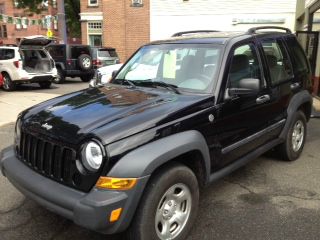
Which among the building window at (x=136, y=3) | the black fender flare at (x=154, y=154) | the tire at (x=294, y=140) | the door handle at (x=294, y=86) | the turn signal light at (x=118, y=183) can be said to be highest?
the building window at (x=136, y=3)

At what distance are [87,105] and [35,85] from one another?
45.6ft

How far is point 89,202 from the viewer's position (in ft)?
8.78

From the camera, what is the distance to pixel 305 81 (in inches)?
212

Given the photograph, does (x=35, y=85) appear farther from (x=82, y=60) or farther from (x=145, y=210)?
(x=145, y=210)

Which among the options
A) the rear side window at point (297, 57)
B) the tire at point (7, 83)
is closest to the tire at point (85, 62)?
the tire at point (7, 83)

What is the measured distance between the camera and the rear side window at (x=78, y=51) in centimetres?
1748

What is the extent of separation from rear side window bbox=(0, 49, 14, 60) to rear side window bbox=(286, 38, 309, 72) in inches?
441

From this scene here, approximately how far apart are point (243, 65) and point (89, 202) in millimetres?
2276

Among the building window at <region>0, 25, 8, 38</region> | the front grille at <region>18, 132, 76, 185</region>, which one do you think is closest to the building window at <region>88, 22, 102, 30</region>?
the front grille at <region>18, 132, 76, 185</region>

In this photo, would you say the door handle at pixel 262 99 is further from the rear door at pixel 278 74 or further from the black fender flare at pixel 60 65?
the black fender flare at pixel 60 65

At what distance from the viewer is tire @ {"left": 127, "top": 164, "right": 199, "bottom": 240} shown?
2.87 metres

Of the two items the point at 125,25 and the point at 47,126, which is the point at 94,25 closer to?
the point at 125,25

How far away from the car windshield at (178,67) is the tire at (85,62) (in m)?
13.0

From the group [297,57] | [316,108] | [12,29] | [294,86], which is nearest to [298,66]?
[297,57]
